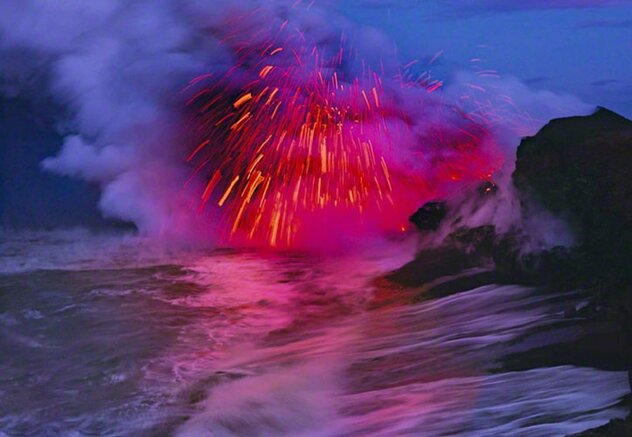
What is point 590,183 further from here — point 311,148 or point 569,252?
point 311,148

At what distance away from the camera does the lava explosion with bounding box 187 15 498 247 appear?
133 inches

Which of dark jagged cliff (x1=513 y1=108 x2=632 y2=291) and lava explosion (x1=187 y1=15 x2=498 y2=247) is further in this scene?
lava explosion (x1=187 y1=15 x2=498 y2=247)

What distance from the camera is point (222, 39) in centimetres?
338

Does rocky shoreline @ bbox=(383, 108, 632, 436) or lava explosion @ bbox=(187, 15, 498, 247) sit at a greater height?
lava explosion @ bbox=(187, 15, 498, 247)

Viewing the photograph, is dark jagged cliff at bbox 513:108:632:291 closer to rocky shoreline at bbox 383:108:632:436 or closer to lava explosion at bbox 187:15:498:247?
rocky shoreline at bbox 383:108:632:436

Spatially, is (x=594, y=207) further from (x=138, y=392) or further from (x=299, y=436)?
(x=138, y=392)

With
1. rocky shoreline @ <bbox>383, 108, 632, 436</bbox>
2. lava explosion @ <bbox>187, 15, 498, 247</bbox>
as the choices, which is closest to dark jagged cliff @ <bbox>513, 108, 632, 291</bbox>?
rocky shoreline @ <bbox>383, 108, 632, 436</bbox>

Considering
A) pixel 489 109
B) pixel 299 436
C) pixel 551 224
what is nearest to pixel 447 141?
pixel 489 109

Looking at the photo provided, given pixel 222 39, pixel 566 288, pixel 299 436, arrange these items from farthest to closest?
1. pixel 222 39
2. pixel 566 288
3. pixel 299 436

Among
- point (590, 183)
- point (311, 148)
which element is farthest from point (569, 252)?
point (311, 148)

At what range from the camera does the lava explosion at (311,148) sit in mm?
3387

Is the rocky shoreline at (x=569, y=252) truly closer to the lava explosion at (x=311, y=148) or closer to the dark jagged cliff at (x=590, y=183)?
the dark jagged cliff at (x=590, y=183)

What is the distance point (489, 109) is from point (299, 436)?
4.37 ft

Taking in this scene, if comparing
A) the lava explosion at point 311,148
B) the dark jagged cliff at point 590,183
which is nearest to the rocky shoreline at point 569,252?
the dark jagged cliff at point 590,183
